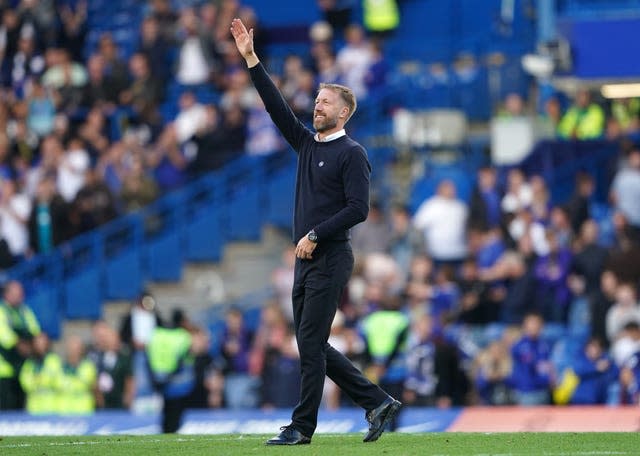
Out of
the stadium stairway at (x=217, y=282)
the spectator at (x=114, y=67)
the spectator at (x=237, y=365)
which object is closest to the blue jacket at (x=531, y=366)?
the spectator at (x=237, y=365)

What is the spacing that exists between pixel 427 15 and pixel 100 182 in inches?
236

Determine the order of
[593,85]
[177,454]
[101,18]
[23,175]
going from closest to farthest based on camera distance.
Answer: [177,454], [593,85], [23,175], [101,18]

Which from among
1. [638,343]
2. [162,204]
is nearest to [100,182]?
[162,204]

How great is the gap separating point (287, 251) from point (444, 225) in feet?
7.23

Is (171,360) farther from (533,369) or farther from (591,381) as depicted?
(591,381)

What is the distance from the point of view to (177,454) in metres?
9.86

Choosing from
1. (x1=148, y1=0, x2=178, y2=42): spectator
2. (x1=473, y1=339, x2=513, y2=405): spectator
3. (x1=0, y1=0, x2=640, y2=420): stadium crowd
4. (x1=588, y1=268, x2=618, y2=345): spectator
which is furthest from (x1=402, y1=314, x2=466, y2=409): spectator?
(x1=148, y1=0, x2=178, y2=42): spectator

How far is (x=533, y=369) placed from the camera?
1709 cm

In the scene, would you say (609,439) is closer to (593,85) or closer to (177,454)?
(177,454)

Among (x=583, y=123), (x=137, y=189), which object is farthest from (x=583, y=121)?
(x=137, y=189)

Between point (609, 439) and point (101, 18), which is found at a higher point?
point (101, 18)

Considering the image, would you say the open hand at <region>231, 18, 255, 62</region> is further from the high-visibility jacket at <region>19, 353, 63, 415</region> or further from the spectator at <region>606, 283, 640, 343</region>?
the high-visibility jacket at <region>19, 353, 63, 415</region>

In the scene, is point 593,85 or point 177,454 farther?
point 593,85

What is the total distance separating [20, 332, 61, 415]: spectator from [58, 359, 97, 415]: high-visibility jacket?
0.20 feet
